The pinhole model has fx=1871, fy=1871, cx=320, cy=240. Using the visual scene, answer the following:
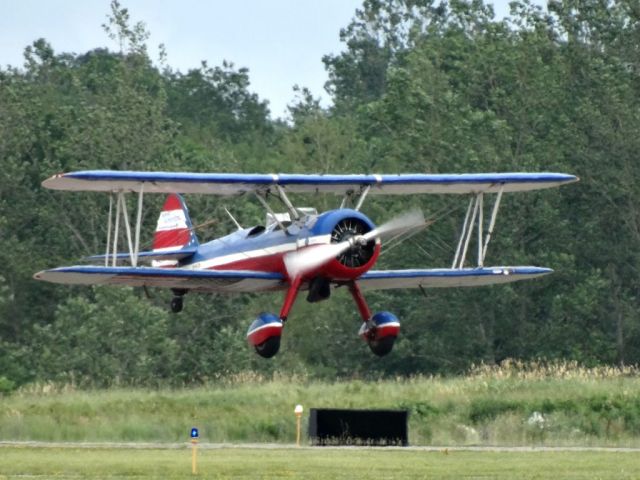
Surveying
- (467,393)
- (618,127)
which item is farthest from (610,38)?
(467,393)

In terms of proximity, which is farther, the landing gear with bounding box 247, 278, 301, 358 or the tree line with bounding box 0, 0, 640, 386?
the tree line with bounding box 0, 0, 640, 386

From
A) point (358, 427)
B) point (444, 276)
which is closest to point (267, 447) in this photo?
point (358, 427)

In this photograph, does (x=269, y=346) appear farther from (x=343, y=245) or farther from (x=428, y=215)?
(x=428, y=215)

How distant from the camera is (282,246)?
34.0 meters

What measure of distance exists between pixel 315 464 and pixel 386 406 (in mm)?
10945

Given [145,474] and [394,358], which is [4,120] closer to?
[394,358]

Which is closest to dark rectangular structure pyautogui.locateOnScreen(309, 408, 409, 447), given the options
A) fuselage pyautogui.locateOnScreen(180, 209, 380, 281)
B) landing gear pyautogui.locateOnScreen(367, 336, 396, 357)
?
landing gear pyautogui.locateOnScreen(367, 336, 396, 357)

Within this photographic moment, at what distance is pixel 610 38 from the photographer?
215 feet

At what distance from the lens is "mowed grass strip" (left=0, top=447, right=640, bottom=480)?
27.0 m

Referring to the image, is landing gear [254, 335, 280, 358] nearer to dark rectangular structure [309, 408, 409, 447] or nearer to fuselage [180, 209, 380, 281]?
fuselage [180, 209, 380, 281]

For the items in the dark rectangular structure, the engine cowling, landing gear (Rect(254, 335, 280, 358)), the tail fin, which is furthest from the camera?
Result: the tail fin

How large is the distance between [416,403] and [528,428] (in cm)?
277

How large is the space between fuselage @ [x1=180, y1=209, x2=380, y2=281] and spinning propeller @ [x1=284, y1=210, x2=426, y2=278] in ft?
0.33

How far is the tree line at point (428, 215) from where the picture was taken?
57.7 metres
